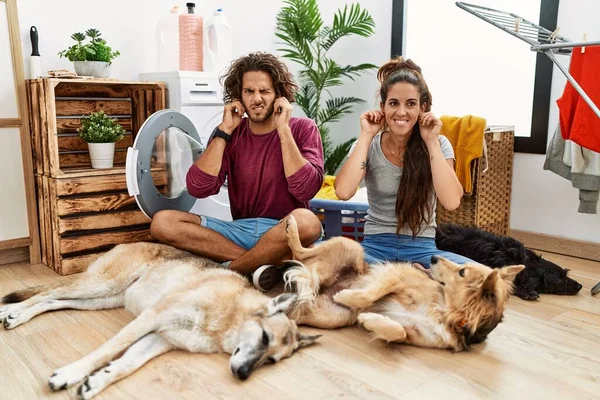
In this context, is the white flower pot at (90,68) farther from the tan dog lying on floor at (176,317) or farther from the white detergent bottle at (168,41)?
the tan dog lying on floor at (176,317)

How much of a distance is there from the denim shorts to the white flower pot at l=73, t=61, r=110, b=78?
1154mm

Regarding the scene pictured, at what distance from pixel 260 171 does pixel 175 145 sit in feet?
2.51

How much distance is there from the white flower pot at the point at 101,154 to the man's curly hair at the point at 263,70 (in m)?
0.88

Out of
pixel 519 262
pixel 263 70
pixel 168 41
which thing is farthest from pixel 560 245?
pixel 168 41

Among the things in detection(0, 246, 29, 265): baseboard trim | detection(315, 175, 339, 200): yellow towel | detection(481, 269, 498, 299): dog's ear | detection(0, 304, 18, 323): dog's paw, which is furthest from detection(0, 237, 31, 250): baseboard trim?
detection(481, 269, 498, 299): dog's ear

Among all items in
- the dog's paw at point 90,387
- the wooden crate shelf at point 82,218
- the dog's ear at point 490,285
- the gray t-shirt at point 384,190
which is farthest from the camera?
the wooden crate shelf at point 82,218

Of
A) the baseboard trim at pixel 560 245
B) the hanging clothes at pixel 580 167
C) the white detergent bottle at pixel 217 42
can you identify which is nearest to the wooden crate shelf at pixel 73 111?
the white detergent bottle at pixel 217 42

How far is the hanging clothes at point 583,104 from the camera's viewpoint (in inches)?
101

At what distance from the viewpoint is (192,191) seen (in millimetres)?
2600

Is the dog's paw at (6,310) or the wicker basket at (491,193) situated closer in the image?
the dog's paw at (6,310)

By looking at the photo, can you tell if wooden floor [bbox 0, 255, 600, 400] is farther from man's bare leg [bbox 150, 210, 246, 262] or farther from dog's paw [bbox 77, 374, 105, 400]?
man's bare leg [bbox 150, 210, 246, 262]

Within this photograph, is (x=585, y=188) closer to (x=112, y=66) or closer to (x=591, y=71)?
(x=591, y=71)

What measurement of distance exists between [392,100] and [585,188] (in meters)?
1.39

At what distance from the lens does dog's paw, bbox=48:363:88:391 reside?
1.63 metres
